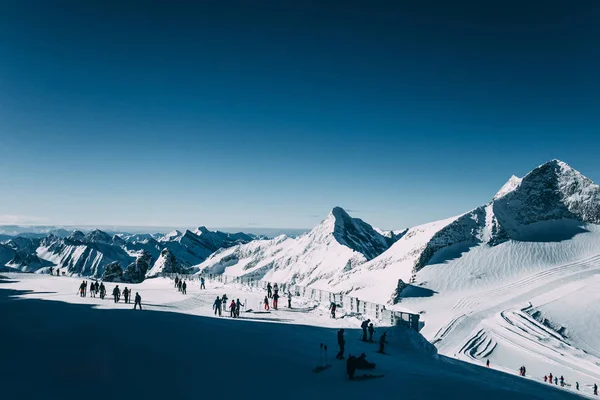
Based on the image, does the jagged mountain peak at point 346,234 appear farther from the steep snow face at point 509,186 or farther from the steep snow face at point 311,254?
the steep snow face at point 509,186

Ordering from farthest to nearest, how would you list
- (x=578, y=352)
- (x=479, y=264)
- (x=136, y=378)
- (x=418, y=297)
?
1. (x=479, y=264)
2. (x=418, y=297)
3. (x=578, y=352)
4. (x=136, y=378)

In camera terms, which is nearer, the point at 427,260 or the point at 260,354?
the point at 260,354

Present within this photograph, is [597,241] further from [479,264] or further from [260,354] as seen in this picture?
[260,354]

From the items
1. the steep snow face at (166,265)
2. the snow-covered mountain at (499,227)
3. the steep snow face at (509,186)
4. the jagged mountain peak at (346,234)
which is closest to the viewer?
the snow-covered mountain at (499,227)

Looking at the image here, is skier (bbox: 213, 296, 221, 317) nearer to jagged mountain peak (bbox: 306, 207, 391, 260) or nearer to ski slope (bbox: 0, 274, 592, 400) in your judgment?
ski slope (bbox: 0, 274, 592, 400)

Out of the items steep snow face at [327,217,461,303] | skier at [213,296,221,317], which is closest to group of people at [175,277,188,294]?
skier at [213,296,221,317]

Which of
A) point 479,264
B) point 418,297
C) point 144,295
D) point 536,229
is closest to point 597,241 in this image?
point 536,229

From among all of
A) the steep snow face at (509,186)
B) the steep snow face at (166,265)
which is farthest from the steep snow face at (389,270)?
the steep snow face at (166,265)

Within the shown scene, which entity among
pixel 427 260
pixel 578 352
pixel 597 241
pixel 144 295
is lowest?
pixel 578 352
